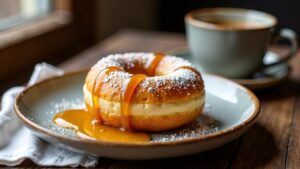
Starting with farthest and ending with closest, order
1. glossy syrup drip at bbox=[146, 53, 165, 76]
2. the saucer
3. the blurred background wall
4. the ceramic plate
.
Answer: the blurred background wall < the saucer < glossy syrup drip at bbox=[146, 53, 165, 76] < the ceramic plate

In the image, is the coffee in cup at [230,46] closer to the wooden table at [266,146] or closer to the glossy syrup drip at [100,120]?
the wooden table at [266,146]

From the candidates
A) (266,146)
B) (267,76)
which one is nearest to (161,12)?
(267,76)

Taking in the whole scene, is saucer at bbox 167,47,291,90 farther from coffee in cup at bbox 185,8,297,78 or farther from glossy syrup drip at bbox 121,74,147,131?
glossy syrup drip at bbox 121,74,147,131

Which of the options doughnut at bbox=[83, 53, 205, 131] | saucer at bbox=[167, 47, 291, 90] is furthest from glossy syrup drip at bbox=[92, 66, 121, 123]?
saucer at bbox=[167, 47, 291, 90]

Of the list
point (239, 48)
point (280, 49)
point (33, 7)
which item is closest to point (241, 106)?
point (239, 48)

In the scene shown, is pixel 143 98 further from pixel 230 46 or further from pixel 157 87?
pixel 230 46

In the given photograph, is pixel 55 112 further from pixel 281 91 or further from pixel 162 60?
pixel 281 91
